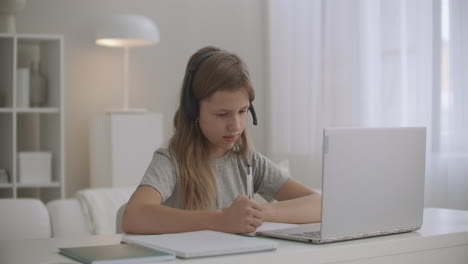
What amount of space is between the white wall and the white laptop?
3208 millimetres

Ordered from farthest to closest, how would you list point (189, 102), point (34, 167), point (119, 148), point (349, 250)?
point (119, 148), point (34, 167), point (189, 102), point (349, 250)

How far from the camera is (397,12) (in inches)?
136

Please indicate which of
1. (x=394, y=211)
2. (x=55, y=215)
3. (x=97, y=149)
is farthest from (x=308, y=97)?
(x=394, y=211)

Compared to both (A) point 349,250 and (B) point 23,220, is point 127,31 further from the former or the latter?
(A) point 349,250

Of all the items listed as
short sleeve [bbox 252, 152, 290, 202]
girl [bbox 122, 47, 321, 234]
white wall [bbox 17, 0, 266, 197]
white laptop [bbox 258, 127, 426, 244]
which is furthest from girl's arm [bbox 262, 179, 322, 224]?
white wall [bbox 17, 0, 266, 197]

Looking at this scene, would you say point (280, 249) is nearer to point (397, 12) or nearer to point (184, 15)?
point (397, 12)

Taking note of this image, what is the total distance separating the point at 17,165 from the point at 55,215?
181 centimetres

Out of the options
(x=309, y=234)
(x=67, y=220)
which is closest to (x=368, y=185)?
(x=309, y=234)

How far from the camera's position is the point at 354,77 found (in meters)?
3.85

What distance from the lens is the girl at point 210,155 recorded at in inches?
60.9

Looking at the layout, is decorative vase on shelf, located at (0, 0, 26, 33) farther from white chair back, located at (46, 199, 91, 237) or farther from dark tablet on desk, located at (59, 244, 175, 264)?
dark tablet on desk, located at (59, 244, 175, 264)

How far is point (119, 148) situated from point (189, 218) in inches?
114

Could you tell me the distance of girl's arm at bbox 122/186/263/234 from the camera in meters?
1.29

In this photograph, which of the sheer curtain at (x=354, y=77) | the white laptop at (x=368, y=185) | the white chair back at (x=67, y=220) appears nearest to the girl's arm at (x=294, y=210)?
the white laptop at (x=368, y=185)
